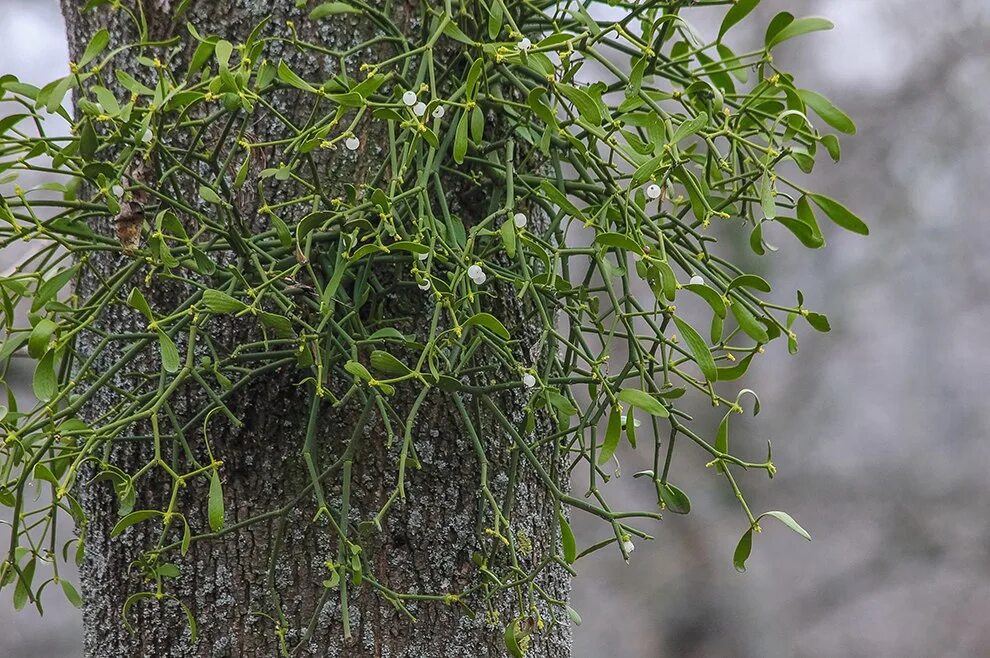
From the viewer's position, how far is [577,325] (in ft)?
2.33

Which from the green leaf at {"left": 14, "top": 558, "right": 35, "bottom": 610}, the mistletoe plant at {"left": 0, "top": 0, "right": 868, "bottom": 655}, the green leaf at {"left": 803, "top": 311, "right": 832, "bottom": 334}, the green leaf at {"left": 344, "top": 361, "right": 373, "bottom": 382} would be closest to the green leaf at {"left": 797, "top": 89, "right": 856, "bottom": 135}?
the mistletoe plant at {"left": 0, "top": 0, "right": 868, "bottom": 655}

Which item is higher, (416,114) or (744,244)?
(744,244)

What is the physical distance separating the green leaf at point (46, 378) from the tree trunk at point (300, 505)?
0.47 ft

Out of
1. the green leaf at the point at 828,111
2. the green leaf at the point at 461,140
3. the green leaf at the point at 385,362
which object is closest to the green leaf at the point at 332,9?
the green leaf at the point at 461,140

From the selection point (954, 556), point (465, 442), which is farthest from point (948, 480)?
point (465, 442)

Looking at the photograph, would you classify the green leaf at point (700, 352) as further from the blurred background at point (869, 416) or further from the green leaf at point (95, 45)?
the blurred background at point (869, 416)

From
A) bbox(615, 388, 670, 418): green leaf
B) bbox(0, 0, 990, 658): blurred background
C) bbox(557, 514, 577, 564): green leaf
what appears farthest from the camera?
bbox(0, 0, 990, 658): blurred background

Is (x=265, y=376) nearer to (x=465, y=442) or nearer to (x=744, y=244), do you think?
(x=465, y=442)

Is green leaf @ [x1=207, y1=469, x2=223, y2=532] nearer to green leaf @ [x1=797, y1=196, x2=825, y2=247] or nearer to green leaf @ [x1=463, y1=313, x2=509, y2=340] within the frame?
green leaf @ [x1=463, y1=313, x2=509, y2=340]

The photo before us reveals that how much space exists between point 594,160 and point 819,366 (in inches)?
166

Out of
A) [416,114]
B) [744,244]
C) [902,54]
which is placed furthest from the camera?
[902,54]

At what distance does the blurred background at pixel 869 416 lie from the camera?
4355 millimetres

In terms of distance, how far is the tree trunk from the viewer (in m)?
0.74

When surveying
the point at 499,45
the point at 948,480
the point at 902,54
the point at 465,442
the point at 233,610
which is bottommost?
the point at 233,610
